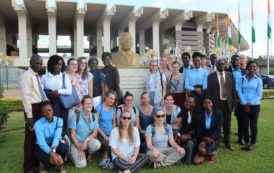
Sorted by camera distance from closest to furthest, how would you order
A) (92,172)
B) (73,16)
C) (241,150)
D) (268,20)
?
(92,172) → (241,150) → (268,20) → (73,16)

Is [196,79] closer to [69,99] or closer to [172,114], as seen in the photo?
[172,114]

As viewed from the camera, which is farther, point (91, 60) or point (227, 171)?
point (91, 60)

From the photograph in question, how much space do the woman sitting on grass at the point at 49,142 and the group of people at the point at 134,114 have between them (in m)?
0.01

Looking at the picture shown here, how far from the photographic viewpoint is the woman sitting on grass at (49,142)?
4434 mm

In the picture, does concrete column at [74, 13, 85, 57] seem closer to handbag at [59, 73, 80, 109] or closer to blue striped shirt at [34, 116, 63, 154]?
handbag at [59, 73, 80, 109]

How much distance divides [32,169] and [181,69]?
3468 mm

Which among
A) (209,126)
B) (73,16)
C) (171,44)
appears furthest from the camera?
(171,44)

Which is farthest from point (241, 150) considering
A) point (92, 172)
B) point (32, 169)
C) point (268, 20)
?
point (268, 20)

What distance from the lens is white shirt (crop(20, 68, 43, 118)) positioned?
427 centimetres

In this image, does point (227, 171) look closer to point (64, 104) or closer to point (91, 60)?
point (64, 104)

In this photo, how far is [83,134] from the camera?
16.3ft

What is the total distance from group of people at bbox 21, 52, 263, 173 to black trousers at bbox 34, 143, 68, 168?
14mm

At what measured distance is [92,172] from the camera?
15.1 feet

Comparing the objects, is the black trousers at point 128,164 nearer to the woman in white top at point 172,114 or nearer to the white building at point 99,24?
the woman in white top at point 172,114
